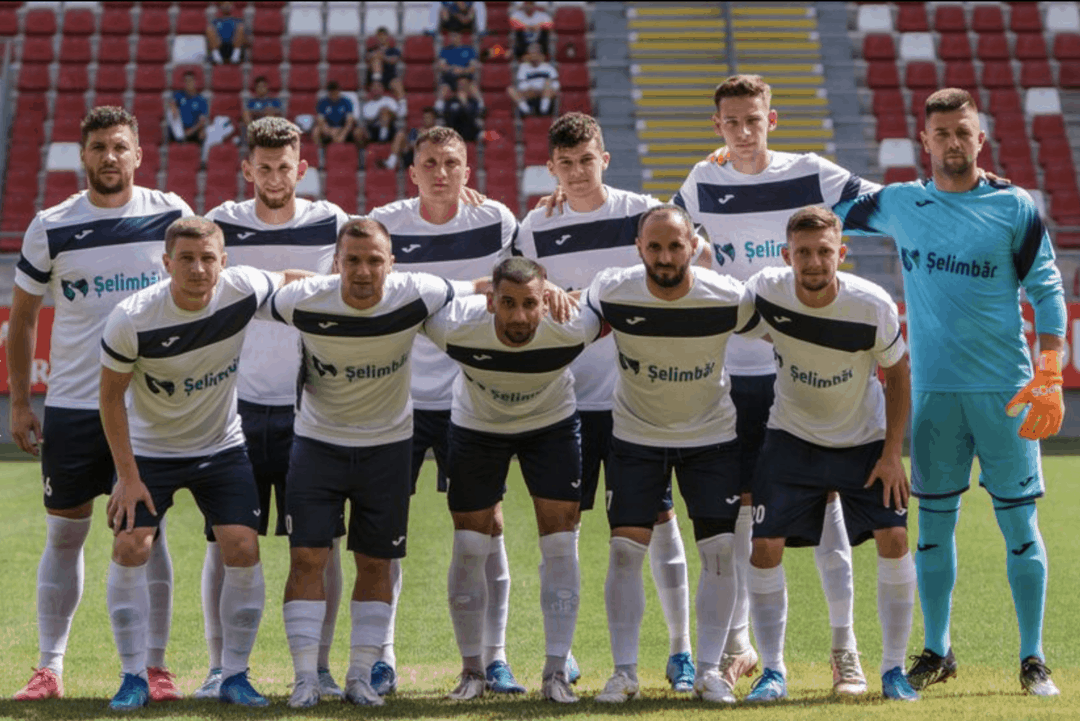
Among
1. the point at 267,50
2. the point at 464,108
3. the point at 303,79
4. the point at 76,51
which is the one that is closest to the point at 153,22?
the point at 76,51

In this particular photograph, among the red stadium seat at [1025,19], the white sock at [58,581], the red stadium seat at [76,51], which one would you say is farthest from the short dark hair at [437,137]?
the red stadium seat at [1025,19]

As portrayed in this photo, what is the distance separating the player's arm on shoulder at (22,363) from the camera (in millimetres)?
5992

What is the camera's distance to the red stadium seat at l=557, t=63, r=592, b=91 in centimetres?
2097

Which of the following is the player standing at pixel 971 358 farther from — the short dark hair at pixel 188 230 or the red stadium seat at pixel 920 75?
the red stadium seat at pixel 920 75

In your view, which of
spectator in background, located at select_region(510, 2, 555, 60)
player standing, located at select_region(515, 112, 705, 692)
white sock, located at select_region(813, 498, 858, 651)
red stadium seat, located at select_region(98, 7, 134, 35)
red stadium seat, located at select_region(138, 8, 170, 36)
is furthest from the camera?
red stadium seat, located at select_region(98, 7, 134, 35)

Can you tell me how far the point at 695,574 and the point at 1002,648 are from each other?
1954 millimetres

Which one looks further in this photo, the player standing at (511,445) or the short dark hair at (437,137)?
the short dark hair at (437,137)

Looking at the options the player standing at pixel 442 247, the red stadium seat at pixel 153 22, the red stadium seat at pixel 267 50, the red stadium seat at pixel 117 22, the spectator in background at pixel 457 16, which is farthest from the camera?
the red stadium seat at pixel 117 22

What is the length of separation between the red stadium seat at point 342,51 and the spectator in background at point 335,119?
5.08 feet

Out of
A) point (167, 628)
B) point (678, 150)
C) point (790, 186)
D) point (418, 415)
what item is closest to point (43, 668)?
point (167, 628)

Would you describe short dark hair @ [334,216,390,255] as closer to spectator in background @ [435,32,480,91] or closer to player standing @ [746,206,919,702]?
player standing @ [746,206,919,702]

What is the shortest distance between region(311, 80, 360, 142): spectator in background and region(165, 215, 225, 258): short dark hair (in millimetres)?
14066

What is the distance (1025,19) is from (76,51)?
13749 millimetres

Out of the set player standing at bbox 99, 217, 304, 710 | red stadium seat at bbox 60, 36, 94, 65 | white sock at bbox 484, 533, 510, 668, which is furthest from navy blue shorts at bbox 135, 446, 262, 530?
red stadium seat at bbox 60, 36, 94, 65
